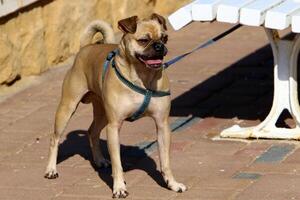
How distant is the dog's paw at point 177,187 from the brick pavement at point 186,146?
0.04 m

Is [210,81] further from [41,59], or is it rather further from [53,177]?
[53,177]

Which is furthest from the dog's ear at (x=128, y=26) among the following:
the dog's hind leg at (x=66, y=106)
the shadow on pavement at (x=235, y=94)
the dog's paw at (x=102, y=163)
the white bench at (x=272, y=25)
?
the shadow on pavement at (x=235, y=94)

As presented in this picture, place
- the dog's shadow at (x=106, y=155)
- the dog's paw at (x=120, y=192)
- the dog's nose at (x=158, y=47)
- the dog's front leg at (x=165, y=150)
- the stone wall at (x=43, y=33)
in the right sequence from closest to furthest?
the dog's nose at (x=158, y=47) → the dog's paw at (x=120, y=192) → the dog's front leg at (x=165, y=150) → the dog's shadow at (x=106, y=155) → the stone wall at (x=43, y=33)

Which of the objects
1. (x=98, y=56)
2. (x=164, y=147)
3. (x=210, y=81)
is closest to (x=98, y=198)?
(x=164, y=147)

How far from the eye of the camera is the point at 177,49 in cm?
1217

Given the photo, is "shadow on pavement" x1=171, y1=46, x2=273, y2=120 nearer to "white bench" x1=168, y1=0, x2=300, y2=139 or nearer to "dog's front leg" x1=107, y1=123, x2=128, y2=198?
"white bench" x1=168, y1=0, x2=300, y2=139

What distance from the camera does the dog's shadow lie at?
25.7 ft

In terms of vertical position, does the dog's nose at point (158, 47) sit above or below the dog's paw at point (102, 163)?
above

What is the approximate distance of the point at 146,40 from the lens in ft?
23.2

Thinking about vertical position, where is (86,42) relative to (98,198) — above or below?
above

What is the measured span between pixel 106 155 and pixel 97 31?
985 millimetres

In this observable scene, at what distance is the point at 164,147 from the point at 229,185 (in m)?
0.52

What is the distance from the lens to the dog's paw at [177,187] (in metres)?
7.31

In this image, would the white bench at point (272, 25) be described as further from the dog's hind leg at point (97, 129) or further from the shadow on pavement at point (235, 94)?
the dog's hind leg at point (97, 129)
